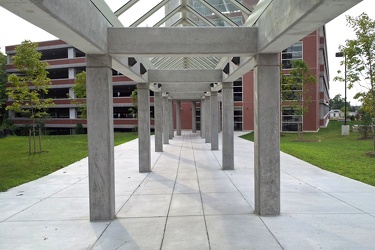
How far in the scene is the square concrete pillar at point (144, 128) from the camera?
12.1 meters

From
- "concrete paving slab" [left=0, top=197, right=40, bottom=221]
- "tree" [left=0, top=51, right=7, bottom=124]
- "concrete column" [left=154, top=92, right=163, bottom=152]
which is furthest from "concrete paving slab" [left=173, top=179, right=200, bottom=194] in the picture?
"tree" [left=0, top=51, right=7, bottom=124]

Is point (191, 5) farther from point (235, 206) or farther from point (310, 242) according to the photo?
point (310, 242)

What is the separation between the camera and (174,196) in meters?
8.42

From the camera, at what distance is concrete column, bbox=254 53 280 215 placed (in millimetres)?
6641

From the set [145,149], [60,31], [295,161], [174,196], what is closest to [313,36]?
[295,161]

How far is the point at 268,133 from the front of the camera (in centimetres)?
666

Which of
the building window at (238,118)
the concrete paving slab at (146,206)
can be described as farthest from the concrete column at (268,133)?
the building window at (238,118)

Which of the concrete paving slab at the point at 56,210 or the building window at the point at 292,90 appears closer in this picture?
the concrete paving slab at the point at 56,210

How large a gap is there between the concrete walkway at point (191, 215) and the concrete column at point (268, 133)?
442 millimetres

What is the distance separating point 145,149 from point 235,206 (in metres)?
5.61

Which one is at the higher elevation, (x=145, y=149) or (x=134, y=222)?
(x=145, y=149)

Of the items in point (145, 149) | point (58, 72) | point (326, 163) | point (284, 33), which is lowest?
point (326, 163)

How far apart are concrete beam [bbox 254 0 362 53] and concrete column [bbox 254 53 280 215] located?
41 centimetres

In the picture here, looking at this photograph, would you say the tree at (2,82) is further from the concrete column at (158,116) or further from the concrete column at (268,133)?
the concrete column at (268,133)
